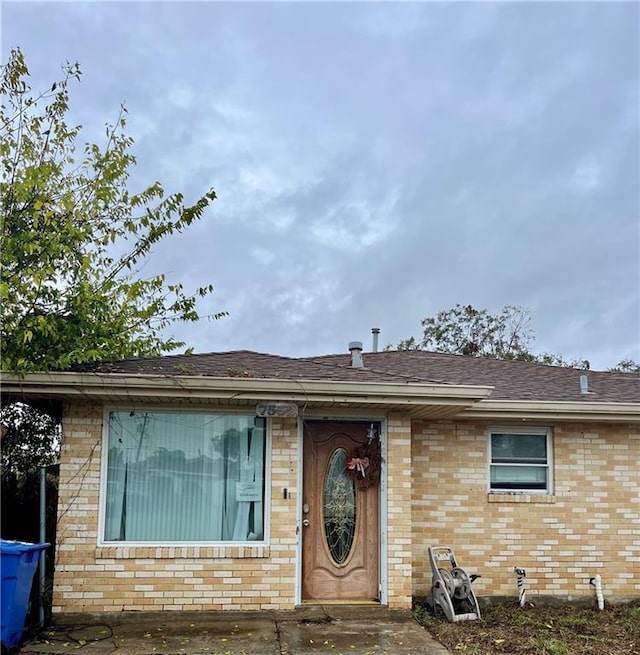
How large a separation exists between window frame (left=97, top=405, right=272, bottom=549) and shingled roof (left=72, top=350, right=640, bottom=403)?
49cm

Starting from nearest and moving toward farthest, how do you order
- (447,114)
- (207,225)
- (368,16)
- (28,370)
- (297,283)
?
1. (28,370)
2. (368,16)
3. (447,114)
4. (207,225)
5. (297,283)

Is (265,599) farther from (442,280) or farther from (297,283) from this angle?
(442,280)

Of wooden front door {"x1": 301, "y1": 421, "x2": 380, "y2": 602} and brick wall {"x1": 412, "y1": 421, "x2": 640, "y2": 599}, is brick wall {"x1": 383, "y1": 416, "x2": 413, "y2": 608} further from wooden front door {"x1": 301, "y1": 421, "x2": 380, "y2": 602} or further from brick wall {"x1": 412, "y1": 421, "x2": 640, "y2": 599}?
brick wall {"x1": 412, "y1": 421, "x2": 640, "y2": 599}

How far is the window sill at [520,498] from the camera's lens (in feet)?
30.2

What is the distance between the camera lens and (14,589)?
640 centimetres

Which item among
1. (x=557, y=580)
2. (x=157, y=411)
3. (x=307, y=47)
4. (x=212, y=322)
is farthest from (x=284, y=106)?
(x=557, y=580)

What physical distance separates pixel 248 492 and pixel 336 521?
114 cm

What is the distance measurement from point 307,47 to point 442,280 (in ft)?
58.5

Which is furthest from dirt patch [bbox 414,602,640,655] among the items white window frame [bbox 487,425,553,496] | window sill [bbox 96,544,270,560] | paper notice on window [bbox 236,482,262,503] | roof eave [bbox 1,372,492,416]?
roof eave [bbox 1,372,492,416]

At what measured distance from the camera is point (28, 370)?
714 cm

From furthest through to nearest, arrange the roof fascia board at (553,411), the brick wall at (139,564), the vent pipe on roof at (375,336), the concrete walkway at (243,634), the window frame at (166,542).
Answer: the vent pipe on roof at (375,336), the roof fascia board at (553,411), the window frame at (166,542), the brick wall at (139,564), the concrete walkway at (243,634)

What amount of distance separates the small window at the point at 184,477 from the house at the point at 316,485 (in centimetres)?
2

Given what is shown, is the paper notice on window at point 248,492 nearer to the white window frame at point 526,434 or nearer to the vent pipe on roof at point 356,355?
the vent pipe on roof at point 356,355

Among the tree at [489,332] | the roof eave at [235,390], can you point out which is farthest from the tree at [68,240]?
the tree at [489,332]
